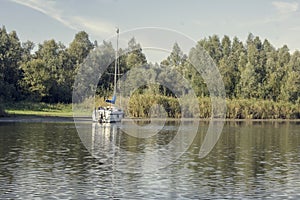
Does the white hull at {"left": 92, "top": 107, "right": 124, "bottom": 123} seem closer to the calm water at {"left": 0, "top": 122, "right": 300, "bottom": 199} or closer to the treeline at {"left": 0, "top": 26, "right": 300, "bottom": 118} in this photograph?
the treeline at {"left": 0, "top": 26, "right": 300, "bottom": 118}

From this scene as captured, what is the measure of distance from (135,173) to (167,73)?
2602 inches

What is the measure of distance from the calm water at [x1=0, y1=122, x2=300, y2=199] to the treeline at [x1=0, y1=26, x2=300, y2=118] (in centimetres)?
3830

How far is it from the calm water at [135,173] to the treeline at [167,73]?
38299 mm

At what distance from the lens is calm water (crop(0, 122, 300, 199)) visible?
1856 cm

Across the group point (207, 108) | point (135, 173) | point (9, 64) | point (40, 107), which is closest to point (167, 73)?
point (207, 108)

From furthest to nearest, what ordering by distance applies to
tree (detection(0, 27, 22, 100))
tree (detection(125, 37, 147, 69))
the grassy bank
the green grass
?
tree (detection(125, 37, 147, 69)) < tree (detection(0, 27, 22, 100)) < the green grass < the grassy bank

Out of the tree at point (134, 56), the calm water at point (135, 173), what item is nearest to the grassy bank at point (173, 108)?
the tree at point (134, 56)

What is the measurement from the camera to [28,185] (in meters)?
19.3

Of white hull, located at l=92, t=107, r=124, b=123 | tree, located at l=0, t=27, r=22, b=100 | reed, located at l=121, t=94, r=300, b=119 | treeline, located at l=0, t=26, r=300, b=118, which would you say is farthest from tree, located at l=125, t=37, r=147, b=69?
white hull, located at l=92, t=107, r=124, b=123

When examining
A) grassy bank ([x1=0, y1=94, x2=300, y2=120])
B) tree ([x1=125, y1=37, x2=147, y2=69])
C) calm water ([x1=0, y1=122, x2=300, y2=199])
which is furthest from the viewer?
tree ([x1=125, y1=37, x2=147, y2=69])

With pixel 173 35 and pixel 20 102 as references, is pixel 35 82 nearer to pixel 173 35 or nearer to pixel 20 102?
pixel 20 102

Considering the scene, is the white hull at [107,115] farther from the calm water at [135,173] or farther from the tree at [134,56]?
the tree at [134,56]

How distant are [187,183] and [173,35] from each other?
3405 centimetres

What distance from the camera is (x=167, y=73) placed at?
88.7m
